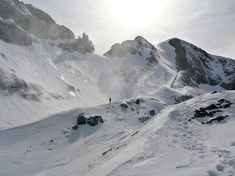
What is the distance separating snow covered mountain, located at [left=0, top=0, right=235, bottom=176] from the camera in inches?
853

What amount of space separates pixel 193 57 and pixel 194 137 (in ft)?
383

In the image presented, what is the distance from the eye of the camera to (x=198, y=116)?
28.2 metres

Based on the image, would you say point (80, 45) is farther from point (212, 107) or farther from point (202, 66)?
point (212, 107)

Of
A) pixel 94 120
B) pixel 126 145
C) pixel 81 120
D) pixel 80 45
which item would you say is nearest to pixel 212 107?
pixel 126 145

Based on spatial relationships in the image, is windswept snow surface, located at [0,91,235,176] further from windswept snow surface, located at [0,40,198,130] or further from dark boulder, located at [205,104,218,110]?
windswept snow surface, located at [0,40,198,130]

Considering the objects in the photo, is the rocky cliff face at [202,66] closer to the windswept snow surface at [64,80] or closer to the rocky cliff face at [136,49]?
the windswept snow surface at [64,80]

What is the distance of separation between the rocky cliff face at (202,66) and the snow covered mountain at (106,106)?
1.62 feet

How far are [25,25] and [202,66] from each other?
6512cm

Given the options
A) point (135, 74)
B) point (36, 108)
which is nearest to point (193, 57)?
point (135, 74)

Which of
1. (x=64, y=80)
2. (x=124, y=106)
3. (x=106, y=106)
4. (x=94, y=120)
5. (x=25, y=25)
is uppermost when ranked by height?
(x=25, y=25)

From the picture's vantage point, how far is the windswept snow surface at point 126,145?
733 inches

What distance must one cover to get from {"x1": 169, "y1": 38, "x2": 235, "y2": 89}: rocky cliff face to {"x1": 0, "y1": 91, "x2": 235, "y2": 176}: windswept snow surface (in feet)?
228

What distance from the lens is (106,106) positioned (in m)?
55.1

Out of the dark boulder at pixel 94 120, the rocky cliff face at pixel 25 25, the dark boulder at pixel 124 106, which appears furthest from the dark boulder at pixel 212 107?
the rocky cliff face at pixel 25 25
